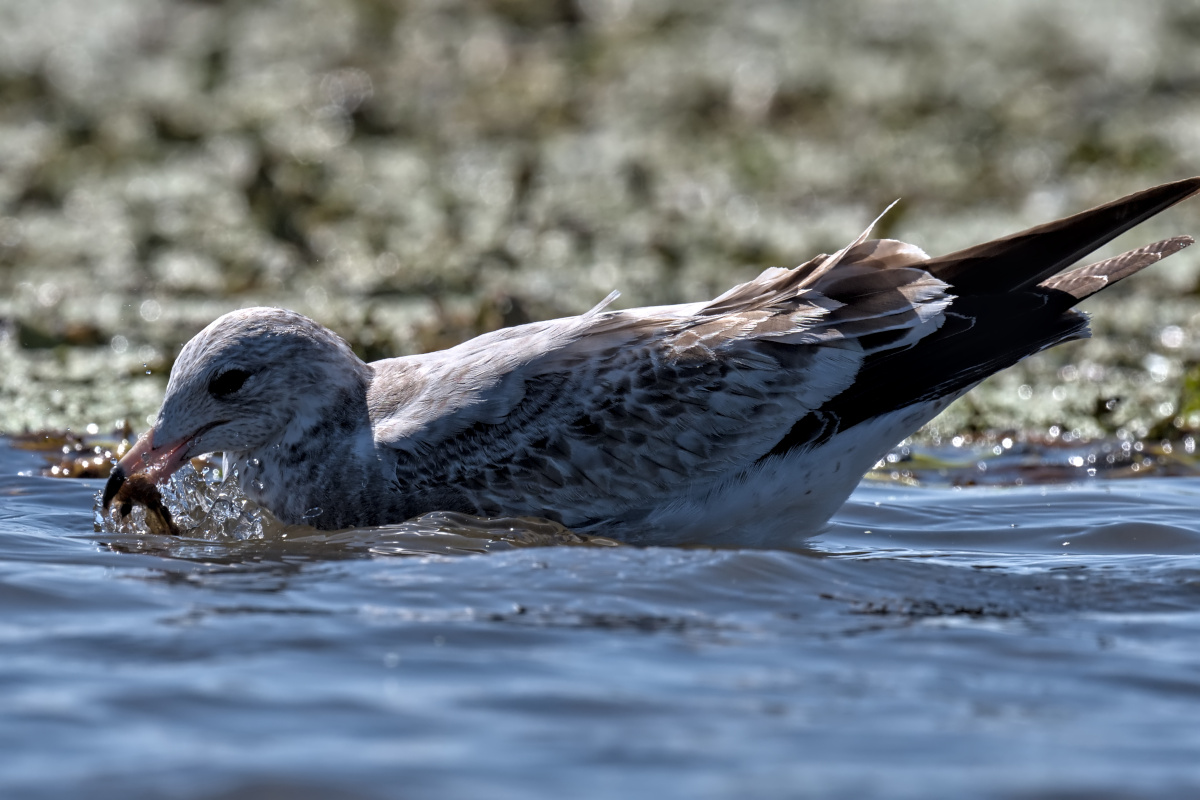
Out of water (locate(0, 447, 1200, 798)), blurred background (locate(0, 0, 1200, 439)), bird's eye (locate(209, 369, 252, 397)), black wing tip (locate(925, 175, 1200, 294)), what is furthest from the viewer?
blurred background (locate(0, 0, 1200, 439))

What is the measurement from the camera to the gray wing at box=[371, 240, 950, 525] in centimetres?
567

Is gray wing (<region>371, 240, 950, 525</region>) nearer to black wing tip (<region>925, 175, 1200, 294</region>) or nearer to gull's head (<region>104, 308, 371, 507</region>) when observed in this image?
black wing tip (<region>925, 175, 1200, 294</region>)

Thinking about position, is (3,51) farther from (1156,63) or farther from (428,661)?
(428,661)

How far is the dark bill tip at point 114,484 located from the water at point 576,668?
16 cm

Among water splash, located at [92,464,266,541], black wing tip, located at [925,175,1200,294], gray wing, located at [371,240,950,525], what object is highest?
black wing tip, located at [925,175,1200,294]

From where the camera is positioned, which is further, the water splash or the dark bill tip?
the water splash

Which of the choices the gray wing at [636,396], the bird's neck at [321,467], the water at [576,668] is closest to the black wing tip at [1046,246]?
the gray wing at [636,396]

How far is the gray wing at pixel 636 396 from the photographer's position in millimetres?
5668

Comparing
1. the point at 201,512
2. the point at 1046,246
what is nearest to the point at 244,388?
the point at 201,512

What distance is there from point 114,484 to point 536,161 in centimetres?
653

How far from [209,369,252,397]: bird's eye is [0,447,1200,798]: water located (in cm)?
52

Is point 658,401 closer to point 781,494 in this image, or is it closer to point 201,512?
point 781,494

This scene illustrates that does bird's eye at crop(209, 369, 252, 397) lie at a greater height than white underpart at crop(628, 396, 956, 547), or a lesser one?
greater

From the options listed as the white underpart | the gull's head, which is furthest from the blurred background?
the white underpart
